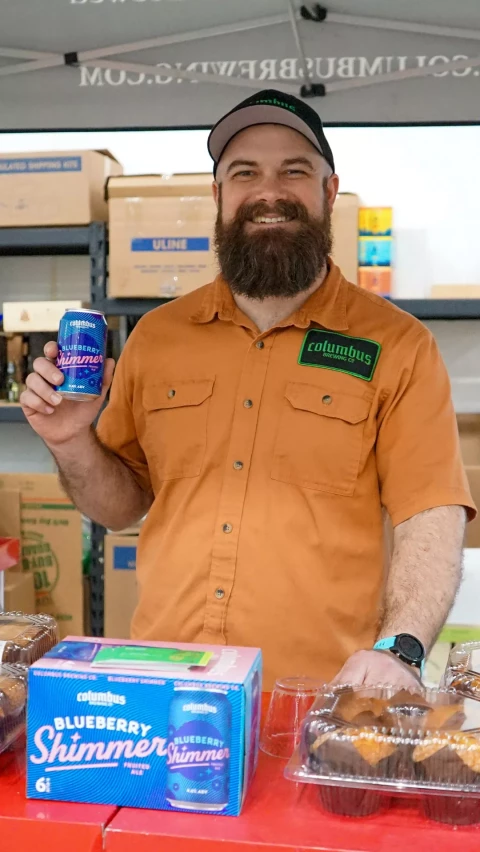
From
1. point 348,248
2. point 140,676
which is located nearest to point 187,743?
point 140,676

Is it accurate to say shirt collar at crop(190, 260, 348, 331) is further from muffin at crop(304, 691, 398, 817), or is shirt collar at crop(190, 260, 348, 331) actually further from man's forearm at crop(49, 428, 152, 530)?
muffin at crop(304, 691, 398, 817)

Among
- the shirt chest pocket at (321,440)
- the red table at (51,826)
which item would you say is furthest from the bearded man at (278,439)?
the red table at (51,826)

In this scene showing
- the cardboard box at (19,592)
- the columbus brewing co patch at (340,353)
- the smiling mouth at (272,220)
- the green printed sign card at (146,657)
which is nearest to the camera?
the green printed sign card at (146,657)

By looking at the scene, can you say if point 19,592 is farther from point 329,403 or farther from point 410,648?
point 410,648

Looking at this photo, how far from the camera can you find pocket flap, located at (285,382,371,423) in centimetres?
163

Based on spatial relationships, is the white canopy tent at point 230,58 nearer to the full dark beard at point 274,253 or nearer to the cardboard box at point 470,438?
the cardboard box at point 470,438

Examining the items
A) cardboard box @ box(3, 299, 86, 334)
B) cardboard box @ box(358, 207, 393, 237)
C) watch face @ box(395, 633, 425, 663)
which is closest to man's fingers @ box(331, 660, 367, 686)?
watch face @ box(395, 633, 425, 663)

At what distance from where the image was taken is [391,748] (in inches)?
35.4

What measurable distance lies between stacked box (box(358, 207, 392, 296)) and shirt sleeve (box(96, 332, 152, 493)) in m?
1.49

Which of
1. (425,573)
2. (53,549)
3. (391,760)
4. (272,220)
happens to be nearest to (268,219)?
(272,220)

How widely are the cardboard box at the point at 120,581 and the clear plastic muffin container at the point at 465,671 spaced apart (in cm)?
205

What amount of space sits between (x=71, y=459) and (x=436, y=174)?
2.63 m

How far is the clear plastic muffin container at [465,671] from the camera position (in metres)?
1.08

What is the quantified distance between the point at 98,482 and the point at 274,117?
887mm
